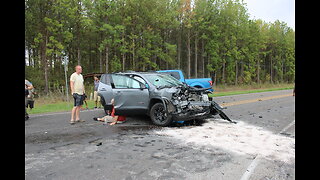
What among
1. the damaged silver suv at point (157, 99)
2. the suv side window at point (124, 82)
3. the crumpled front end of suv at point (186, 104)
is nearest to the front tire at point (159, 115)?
the damaged silver suv at point (157, 99)

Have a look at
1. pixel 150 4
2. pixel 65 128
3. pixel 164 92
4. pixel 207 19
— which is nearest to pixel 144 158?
pixel 164 92

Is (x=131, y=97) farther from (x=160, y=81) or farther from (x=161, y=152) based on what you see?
(x=161, y=152)

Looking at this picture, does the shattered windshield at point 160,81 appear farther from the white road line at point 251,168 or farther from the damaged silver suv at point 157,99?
the white road line at point 251,168

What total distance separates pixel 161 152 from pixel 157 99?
2.69 meters

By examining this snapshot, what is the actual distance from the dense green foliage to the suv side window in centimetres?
1555

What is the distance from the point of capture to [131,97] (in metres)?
7.16

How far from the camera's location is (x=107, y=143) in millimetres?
4992

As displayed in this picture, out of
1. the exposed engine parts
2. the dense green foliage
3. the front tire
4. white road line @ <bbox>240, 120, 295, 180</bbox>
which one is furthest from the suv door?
the dense green foliage

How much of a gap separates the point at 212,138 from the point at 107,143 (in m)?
2.51

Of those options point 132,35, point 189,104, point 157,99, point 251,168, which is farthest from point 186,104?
point 132,35

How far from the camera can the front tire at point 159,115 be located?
21.7 ft

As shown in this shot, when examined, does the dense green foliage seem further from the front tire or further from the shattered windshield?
the front tire

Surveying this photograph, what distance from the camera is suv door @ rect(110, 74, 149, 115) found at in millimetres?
7043
